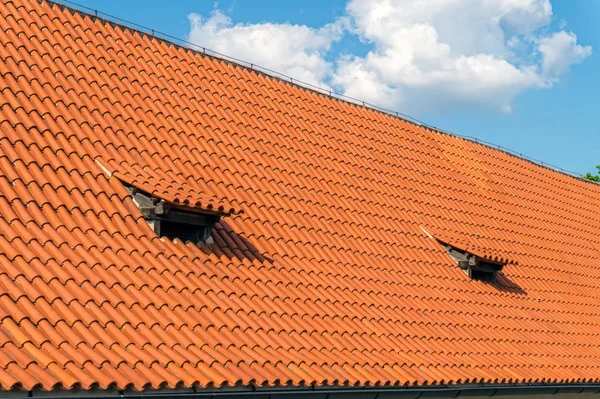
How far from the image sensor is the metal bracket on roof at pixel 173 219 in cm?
1028

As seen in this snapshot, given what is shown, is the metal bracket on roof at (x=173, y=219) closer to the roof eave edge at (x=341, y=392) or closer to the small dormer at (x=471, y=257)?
the roof eave edge at (x=341, y=392)

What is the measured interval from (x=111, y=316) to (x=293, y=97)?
7857mm

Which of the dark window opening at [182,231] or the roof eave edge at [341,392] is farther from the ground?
the dark window opening at [182,231]

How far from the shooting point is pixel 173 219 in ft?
34.3

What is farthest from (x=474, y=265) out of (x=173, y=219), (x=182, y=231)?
(x=173, y=219)

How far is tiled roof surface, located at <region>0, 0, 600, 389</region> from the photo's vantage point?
8.60m

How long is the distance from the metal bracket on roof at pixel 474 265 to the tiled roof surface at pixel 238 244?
0.57ft

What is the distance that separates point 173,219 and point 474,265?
5930 millimetres

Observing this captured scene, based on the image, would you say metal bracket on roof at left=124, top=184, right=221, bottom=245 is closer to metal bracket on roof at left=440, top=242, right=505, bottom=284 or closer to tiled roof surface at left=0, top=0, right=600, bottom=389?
tiled roof surface at left=0, top=0, right=600, bottom=389

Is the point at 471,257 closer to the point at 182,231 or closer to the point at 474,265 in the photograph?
the point at 474,265

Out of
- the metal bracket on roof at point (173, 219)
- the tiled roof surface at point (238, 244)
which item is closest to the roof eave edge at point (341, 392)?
the tiled roof surface at point (238, 244)

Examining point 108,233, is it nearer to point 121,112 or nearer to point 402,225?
point 121,112

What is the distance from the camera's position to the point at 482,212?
55.7 ft

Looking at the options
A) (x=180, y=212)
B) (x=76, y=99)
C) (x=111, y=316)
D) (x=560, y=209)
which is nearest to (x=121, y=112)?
(x=76, y=99)
